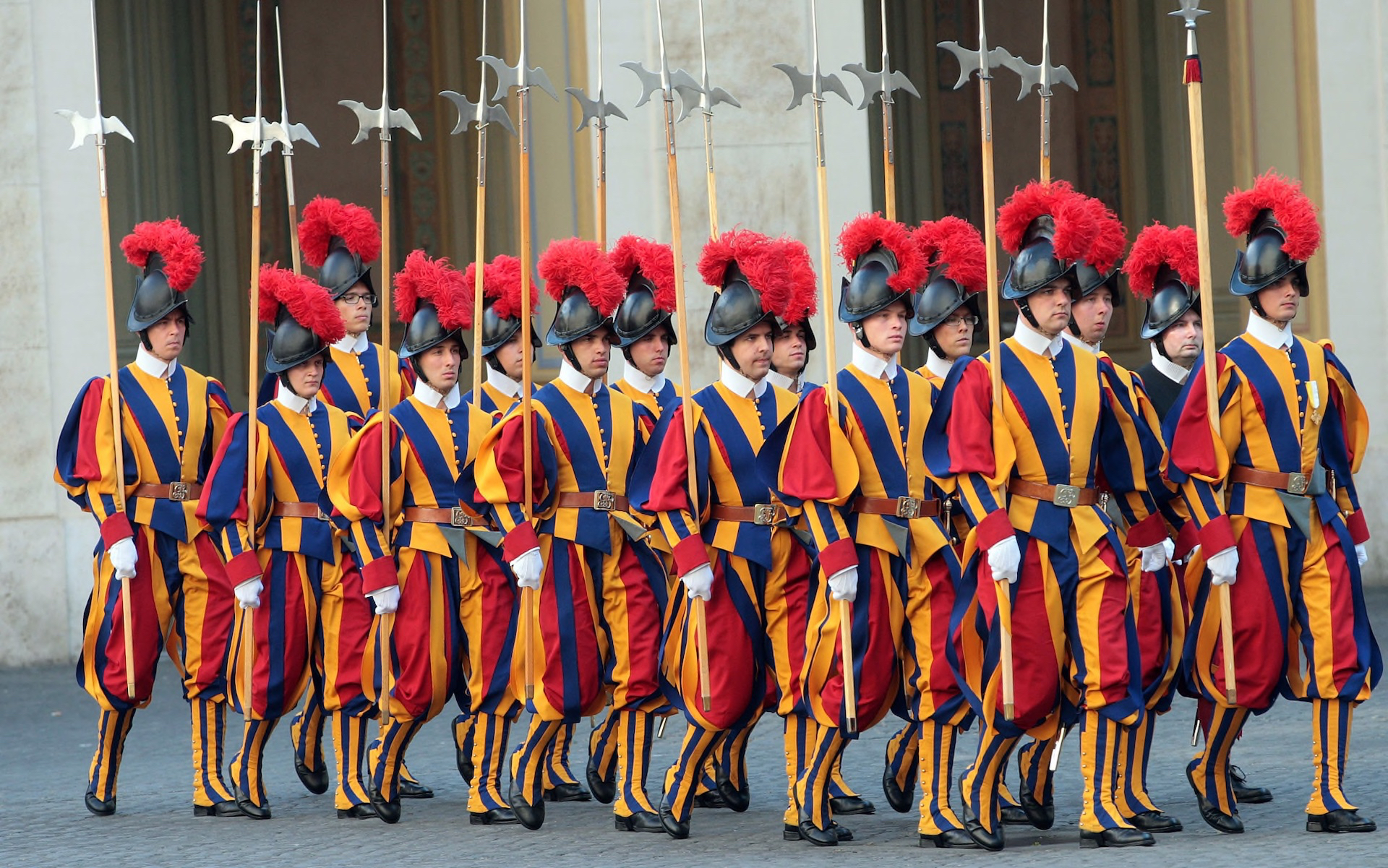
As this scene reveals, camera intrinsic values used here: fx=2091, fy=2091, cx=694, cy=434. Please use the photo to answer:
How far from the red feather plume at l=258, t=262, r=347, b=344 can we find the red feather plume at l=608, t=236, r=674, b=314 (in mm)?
1086

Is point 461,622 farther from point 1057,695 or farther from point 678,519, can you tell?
point 1057,695

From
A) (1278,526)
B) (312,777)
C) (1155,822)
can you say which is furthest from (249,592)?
(1278,526)

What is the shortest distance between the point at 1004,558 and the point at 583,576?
158 cm

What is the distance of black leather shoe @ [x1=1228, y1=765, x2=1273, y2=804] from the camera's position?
719 centimetres

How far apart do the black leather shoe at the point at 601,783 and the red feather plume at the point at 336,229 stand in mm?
2600

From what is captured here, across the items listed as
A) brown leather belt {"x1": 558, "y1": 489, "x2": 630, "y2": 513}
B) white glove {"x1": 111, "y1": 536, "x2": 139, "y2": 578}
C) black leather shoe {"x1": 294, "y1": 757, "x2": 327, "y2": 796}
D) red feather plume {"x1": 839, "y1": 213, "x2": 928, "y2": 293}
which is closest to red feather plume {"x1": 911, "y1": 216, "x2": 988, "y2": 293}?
red feather plume {"x1": 839, "y1": 213, "x2": 928, "y2": 293}

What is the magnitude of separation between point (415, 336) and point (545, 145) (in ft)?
16.9

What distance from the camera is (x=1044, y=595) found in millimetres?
6312

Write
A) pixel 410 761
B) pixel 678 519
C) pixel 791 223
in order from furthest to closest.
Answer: pixel 791 223, pixel 410 761, pixel 678 519

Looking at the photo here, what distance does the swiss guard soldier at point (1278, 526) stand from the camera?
6.44m

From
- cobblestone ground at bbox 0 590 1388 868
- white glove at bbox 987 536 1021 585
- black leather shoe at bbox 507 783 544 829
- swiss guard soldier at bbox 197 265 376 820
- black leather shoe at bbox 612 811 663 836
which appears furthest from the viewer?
swiss guard soldier at bbox 197 265 376 820

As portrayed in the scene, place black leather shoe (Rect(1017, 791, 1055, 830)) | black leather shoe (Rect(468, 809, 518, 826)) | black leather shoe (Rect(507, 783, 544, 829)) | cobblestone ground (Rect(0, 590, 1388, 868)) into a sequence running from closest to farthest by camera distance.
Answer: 1. cobblestone ground (Rect(0, 590, 1388, 868))
2. black leather shoe (Rect(1017, 791, 1055, 830))
3. black leather shoe (Rect(507, 783, 544, 829))
4. black leather shoe (Rect(468, 809, 518, 826))

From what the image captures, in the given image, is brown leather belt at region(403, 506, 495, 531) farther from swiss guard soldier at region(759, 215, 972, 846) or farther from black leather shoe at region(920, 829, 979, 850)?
black leather shoe at region(920, 829, 979, 850)

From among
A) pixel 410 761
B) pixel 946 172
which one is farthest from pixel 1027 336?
pixel 946 172
